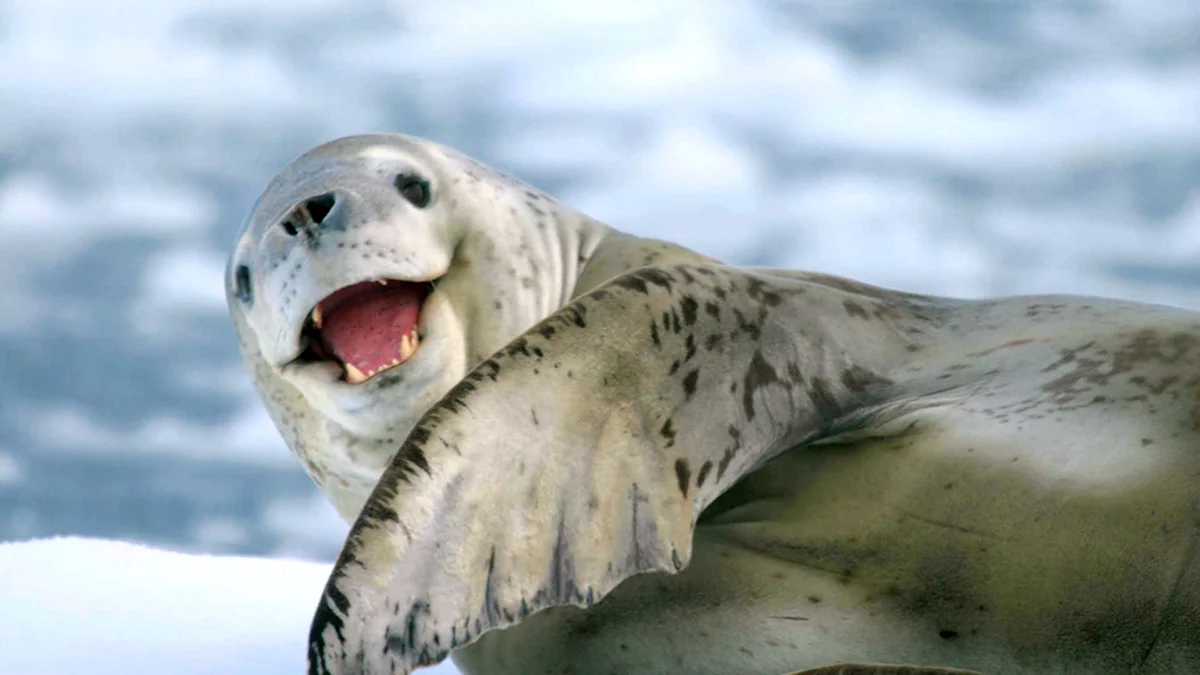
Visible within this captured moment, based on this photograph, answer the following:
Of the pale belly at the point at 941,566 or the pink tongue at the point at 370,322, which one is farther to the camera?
the pink tongue at the point at 370,322

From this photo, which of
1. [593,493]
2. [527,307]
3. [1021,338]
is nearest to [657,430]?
[593,493]

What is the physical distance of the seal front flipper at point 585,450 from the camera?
6.17 ft

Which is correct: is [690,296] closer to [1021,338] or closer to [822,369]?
[822,369]

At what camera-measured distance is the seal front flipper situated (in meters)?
1.88

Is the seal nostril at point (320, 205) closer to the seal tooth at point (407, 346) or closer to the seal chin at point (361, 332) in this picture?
the seal chin at point (361, 332)

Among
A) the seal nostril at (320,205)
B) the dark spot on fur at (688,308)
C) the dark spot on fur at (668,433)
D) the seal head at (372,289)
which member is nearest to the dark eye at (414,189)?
the seal head at (372,289)

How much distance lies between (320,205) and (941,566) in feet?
4.87

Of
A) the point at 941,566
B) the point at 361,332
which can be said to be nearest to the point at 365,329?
the point at 361,332

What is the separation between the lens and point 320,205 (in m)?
3.07

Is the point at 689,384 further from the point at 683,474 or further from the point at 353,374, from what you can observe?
the point at 353,374

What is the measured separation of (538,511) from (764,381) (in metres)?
0.44

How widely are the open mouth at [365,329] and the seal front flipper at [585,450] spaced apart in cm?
86

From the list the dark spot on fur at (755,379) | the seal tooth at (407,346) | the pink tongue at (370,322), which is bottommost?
the dark spot on fur at (755,379)

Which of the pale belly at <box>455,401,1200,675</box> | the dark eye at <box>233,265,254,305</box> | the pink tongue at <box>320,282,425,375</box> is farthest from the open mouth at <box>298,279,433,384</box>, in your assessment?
the pale belly at <box>455,401,1200,675</box>
